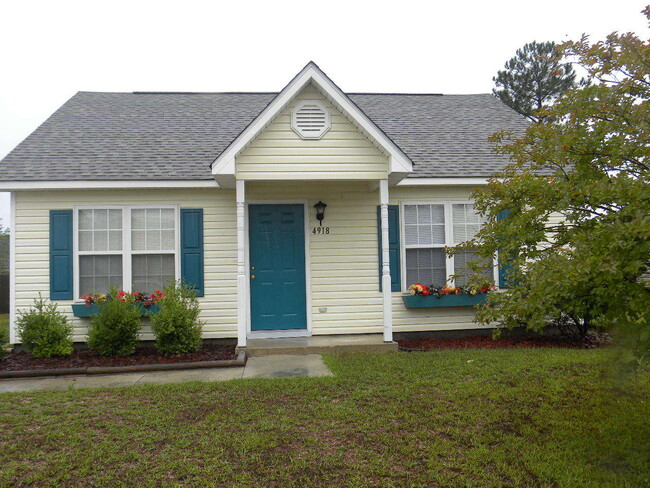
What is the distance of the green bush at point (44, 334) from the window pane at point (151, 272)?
49.2 inches

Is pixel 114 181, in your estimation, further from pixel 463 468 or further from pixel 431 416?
pixel 463 468

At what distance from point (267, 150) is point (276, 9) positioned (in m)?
7.43

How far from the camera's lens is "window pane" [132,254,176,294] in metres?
7.27

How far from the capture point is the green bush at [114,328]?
20.7 ft

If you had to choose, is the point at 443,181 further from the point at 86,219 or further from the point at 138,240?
the point at 86,219

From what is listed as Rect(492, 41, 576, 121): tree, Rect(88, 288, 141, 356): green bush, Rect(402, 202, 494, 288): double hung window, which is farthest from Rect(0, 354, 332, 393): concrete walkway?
Rect(492, 41, 576, 121): tree

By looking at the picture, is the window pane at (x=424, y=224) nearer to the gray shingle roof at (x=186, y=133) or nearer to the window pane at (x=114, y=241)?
the gray shingle roof at (x=186, y=133)

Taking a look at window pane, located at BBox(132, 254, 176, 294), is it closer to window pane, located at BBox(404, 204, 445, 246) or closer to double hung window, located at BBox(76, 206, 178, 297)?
double hung window, located at BBox(76, 206, 178, 297)

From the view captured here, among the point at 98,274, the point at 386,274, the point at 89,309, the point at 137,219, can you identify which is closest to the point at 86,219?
the point at 137,219

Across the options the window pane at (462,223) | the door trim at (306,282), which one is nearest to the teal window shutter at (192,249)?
the door trim at (306,282)

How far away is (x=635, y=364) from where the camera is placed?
2641 millimetres

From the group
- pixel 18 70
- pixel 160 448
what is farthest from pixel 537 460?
pixel 18 70

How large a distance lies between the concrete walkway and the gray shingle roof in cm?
311

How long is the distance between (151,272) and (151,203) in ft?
3.78
